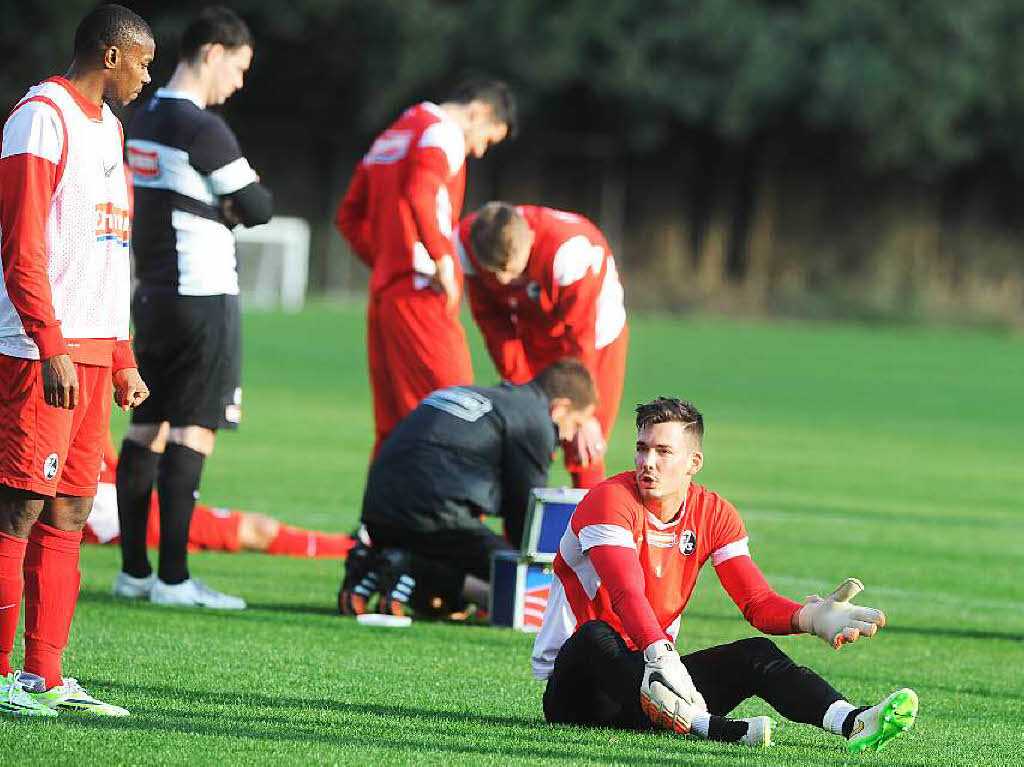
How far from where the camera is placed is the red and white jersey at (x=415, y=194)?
A: 9.20 m

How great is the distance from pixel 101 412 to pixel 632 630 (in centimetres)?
164

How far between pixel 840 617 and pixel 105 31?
2595mm

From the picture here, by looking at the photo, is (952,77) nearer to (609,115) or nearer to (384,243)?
(609,115)

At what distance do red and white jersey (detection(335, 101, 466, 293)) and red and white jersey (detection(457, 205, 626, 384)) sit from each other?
17 centimetres

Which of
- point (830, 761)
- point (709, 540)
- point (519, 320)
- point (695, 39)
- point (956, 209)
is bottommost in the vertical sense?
point (830, 761)

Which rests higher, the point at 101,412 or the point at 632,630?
the point at 101,412

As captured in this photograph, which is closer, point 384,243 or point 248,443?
point 384,243

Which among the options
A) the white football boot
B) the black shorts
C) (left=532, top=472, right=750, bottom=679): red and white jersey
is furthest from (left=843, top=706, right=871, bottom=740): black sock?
the black shorts

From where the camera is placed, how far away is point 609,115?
43.2m

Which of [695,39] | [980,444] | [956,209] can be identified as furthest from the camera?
[956,209]

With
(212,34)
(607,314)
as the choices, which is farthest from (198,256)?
(607,314)

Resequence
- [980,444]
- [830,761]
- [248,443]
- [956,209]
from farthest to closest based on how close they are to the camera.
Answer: [956,209] < [980,444] < [248,443] < [830,761]

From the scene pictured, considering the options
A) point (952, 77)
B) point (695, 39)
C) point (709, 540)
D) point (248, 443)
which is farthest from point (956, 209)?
point (709, 540)

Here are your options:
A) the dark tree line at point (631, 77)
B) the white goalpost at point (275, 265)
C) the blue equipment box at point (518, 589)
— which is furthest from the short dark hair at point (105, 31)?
the dark tree line at point (631, 77)
